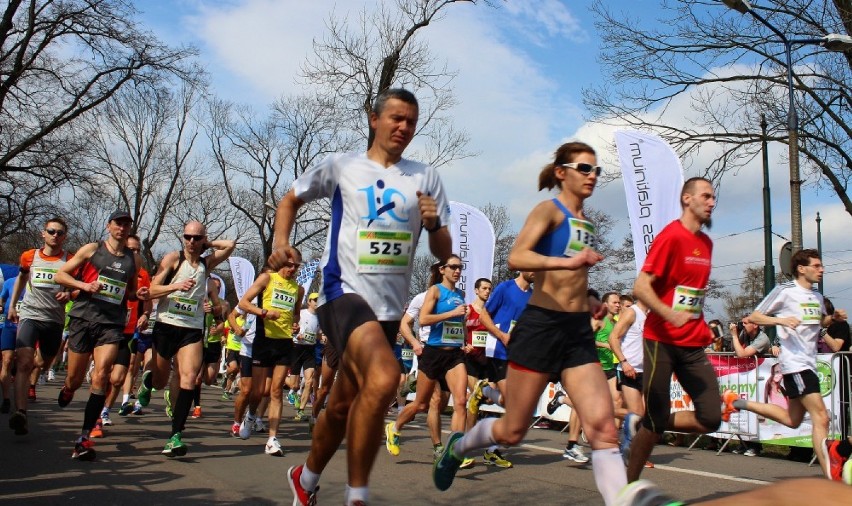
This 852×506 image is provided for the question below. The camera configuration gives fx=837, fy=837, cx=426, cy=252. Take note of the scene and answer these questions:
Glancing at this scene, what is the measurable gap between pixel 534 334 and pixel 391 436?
14.7 feet

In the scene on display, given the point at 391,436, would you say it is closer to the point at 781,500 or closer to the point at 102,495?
the point at 102,495

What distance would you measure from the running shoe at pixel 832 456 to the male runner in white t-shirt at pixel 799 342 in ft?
0.14

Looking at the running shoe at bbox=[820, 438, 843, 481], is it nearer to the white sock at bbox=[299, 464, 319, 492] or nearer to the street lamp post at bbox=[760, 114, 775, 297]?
the white sock at bbox=[299, 464, 319, 492]

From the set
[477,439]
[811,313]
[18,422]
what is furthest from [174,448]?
[811,313]

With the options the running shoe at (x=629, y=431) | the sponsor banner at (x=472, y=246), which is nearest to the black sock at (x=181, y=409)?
the running shoe at (x=629, y=431)

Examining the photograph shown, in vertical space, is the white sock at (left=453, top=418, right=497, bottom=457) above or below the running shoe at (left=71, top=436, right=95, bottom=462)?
above

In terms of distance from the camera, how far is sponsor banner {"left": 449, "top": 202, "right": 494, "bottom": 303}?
16.1 metres

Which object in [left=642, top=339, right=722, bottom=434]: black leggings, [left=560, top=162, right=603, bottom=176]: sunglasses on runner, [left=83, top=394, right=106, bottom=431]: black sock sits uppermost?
[left=560, top=162, right=603, bottom=176]: sunglasses on runner

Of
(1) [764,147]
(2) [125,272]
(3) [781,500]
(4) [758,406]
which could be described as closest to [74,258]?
(2) [125,272]

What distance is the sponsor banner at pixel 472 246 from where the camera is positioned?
52.7 ft

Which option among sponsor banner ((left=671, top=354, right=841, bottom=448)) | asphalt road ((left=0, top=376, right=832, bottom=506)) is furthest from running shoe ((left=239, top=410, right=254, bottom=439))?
sponsor banner ((left=671, top=354, right=841, bottom=448))

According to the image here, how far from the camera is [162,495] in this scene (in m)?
5.96

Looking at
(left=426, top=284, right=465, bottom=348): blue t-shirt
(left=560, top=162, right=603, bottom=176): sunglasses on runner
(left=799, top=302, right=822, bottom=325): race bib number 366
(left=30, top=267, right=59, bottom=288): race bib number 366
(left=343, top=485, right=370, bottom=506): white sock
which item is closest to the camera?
(left=343, top=485, right=370, bottom=506): white sock

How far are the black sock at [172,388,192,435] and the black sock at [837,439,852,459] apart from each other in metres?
5.89
